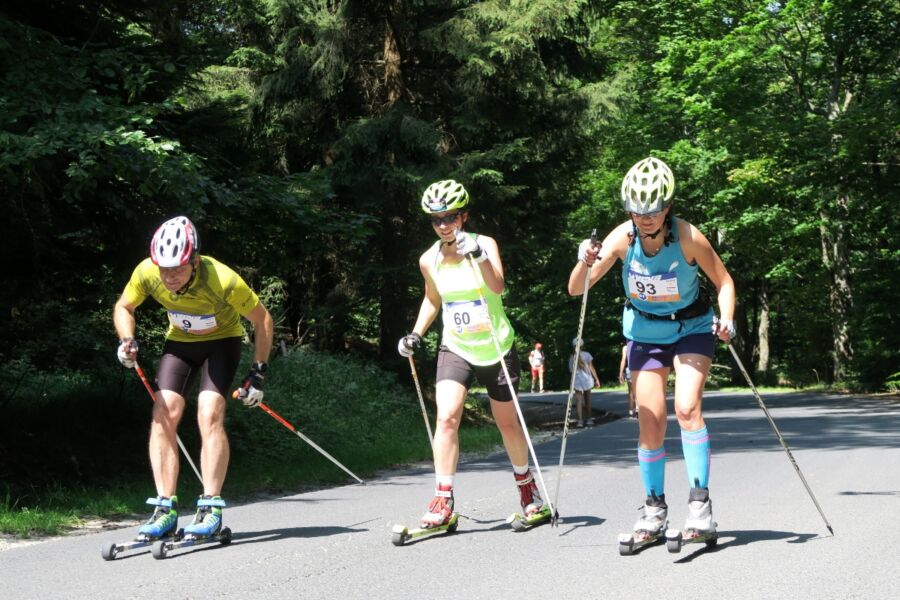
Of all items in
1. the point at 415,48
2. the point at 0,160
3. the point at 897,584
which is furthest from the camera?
the point at 415,48

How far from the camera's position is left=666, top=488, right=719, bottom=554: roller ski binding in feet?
19.2

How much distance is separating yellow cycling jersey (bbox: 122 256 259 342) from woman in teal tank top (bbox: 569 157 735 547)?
205cm

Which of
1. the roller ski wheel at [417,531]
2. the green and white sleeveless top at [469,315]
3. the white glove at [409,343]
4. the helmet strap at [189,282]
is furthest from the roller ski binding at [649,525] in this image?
the helmet strap at [189,282]

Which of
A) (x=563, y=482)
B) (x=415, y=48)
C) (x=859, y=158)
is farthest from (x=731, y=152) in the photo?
(x=563, y=482)

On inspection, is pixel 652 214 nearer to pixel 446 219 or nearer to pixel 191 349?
pixel 446 219

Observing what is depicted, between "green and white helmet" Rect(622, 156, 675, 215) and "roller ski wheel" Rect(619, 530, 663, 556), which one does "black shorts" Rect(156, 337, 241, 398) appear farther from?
"green and white helmet" Rect(622, 156, 675, 215)

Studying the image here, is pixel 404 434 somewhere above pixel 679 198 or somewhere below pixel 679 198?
below

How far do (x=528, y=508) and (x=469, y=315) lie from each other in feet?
4.36

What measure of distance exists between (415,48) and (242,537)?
14.7 m

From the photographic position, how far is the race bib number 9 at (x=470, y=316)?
22.3ft

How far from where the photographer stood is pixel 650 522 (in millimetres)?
6121

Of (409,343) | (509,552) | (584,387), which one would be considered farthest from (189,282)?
(584,387)

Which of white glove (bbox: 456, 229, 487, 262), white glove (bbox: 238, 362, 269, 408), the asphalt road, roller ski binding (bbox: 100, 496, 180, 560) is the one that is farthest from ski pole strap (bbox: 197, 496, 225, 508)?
white glove (bbox: 456, 229, 487, 262)

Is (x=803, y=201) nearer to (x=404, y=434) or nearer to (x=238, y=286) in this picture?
(x=404, y=434)
